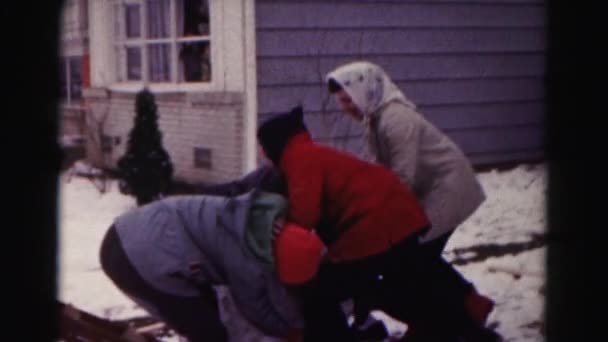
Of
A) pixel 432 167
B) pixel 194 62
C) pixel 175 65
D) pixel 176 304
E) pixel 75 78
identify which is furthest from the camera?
pixel 75 78

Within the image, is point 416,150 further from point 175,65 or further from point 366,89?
point 175,65

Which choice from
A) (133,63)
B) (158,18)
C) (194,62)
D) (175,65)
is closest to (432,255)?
(194,62)

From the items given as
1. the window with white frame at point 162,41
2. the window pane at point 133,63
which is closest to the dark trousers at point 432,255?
the window with white frame at point 162,41

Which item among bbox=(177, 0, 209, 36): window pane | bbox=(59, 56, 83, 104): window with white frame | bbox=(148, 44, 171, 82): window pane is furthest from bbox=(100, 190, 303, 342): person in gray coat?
bbox=(59, 56, 83, 104): window with white frame

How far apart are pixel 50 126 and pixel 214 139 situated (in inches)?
98.7

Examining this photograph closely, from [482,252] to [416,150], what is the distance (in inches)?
104

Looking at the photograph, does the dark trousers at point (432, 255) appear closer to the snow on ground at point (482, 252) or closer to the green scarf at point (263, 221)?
the snow on ground at point (482, 252)

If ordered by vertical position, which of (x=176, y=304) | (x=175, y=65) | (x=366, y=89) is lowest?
(x=176, y=304)

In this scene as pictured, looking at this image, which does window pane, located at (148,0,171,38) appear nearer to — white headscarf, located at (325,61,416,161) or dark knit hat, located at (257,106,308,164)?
white headscarf, located at (325,61,416,161)

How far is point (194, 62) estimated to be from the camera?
30.1 feet

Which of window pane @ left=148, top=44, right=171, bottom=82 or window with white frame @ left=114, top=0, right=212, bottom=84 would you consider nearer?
window with white frame @ left=114, top=0, right=212, bottom=84

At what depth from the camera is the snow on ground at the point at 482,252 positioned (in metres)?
5.00

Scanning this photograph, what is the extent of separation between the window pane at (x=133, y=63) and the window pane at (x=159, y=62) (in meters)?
0.34

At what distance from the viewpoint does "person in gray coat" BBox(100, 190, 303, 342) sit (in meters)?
3.60
